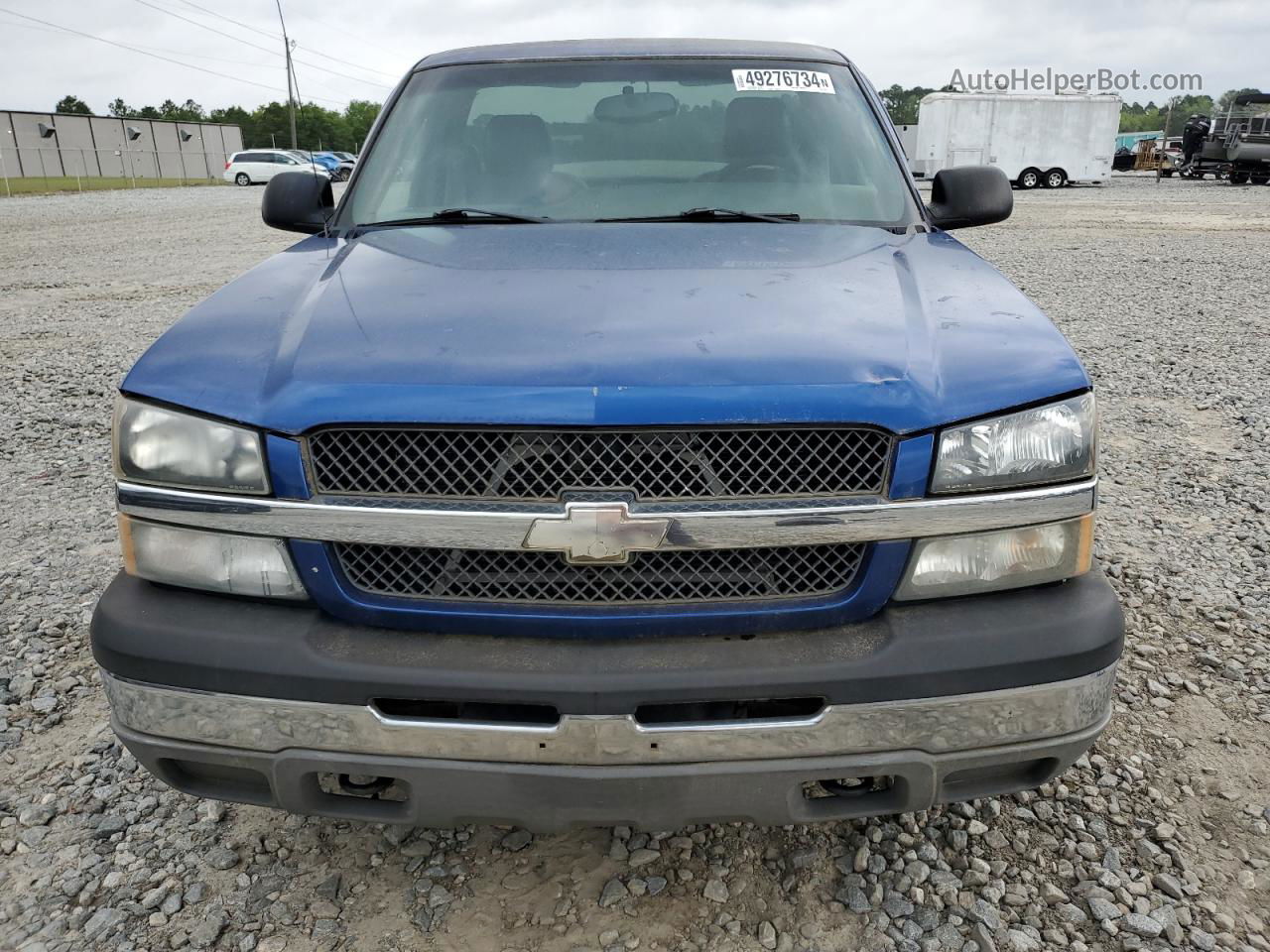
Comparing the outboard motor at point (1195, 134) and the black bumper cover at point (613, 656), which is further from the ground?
the outboard motor at point (1195, 134)

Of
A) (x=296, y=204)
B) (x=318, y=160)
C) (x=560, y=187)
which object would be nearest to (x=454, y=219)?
(x=560, y=187)

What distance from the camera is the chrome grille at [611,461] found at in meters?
1.80

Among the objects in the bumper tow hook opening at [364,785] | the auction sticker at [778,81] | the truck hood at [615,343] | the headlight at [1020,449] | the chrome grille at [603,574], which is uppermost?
the auction sticker at [778,81]

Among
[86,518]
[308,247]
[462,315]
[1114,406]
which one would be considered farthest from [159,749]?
[1114,406]

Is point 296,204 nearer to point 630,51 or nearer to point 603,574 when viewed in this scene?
point 630,51

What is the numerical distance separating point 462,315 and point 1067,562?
4.31ft

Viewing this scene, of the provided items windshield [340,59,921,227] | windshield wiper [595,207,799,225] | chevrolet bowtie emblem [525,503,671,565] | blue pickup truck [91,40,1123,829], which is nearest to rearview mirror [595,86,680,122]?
windshield [340,59,921,227]

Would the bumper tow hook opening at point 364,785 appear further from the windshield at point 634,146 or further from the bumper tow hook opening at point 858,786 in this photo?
the windshield at point 634,146

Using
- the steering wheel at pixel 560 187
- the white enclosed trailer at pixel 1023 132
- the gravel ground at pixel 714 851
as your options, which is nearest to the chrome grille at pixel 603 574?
the gravel ground at pixel 714 851

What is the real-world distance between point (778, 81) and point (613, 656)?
2.30 meters

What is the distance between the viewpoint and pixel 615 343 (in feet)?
6.29

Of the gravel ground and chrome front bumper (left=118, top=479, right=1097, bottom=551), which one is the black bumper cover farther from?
the gravel ground

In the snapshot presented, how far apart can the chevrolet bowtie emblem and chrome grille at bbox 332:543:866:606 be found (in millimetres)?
72

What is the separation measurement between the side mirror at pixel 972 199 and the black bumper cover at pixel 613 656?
1694 mm
